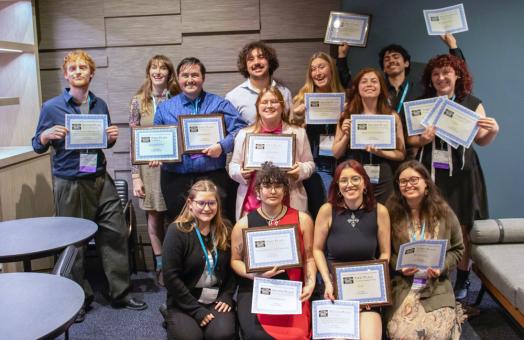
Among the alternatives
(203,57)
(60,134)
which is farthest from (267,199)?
(203,57)

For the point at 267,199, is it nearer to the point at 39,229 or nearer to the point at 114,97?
the point at 39,229

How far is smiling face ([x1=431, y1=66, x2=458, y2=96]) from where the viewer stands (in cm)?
299

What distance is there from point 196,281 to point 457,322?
1320mm

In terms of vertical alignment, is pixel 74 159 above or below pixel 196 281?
above

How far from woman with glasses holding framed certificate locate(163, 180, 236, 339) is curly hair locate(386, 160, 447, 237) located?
2.88 ft

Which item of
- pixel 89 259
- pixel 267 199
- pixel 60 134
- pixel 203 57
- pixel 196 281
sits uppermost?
pixel 203 57

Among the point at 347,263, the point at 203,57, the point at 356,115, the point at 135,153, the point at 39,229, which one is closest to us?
the point at 347,263

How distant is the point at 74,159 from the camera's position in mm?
3160

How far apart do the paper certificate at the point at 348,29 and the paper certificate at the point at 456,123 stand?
88 centimetres

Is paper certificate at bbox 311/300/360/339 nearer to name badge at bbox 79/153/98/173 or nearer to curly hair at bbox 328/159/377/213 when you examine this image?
curly hair at bbox 328/159/377/213

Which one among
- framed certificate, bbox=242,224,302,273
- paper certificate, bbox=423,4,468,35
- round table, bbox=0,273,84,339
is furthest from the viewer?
paper certificate, bbox=423,4,468,35

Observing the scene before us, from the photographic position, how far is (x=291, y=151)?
2.80 meters

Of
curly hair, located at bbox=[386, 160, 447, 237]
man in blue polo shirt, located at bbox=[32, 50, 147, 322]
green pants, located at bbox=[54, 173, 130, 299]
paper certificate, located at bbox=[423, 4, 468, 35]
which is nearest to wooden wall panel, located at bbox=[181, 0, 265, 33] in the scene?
man in blue polo shirt, located at bbox=[32, 50, 147, 322]

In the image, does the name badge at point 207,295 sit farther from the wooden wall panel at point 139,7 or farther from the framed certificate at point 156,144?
the wooden wall panel at point 139,7
